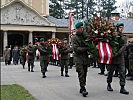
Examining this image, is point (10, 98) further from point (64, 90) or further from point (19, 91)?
point (64, 90)

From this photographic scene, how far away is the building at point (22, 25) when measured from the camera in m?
42.1

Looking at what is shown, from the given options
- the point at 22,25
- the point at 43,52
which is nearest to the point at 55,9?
the point at 22,25

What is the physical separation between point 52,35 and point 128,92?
35.9 meters

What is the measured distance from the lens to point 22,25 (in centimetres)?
4269

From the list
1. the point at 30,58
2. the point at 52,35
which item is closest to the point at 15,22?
the point at 52,35

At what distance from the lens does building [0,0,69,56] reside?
42094 millimetres

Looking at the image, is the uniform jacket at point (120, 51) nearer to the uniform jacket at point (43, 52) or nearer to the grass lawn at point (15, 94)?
the grass lawn at point (15, 94)

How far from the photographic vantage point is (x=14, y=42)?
44.4 m

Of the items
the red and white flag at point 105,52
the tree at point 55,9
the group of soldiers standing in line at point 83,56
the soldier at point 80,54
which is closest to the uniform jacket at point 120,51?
the group of soldiers standing in line at point 83,56

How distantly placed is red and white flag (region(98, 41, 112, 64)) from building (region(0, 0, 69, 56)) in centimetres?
3331

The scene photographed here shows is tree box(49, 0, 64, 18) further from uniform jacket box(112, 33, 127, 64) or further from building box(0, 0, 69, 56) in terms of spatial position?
uniform jacket box(112, 33, 127, 64)

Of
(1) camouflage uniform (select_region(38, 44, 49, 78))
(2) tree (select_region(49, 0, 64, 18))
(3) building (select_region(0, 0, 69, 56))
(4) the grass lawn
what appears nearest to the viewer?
(4) the grass lawn

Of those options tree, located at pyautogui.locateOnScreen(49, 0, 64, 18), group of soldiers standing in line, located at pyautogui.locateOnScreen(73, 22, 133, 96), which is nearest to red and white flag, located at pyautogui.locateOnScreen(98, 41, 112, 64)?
group of soldiers standing in line, located at pyautogui.locateOnScreen(73, 22, 133, 96)

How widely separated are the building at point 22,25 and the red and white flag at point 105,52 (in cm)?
3331
